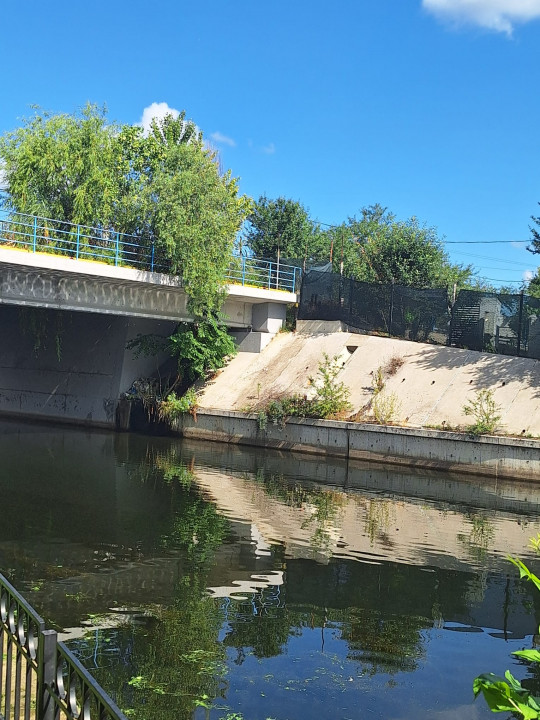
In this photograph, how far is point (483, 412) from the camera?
22.1 metres

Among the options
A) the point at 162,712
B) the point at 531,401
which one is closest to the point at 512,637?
the point at 162,712

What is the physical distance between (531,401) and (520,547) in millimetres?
10431

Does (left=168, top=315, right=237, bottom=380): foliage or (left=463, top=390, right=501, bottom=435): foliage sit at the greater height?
(left=168, top=315, right=237, bottom=380): foliage

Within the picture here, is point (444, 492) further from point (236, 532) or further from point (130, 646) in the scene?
point (130, 646)

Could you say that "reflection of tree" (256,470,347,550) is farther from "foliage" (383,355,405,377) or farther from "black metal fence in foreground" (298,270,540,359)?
"black metal fence in foreground" (298,270,540,359)

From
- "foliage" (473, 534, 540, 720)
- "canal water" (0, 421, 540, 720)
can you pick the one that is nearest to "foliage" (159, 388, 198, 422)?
"canal water" (0, 421, 540, 720)

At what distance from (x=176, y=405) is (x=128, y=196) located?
8647 millimetres

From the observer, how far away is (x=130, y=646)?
7.34m

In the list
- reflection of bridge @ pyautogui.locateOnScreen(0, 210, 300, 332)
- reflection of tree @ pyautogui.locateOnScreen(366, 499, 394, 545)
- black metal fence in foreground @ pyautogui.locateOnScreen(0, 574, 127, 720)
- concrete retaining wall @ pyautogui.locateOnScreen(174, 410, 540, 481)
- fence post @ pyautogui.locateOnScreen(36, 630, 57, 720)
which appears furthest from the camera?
reflection of bridge @ pyautogui.locateOnScreen(0, 210, 300, 332)

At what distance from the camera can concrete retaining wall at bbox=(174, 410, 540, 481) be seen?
21.0m

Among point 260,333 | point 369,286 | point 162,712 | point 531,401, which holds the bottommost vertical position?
point 162,712

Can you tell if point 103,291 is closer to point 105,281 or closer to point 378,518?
point 105,281

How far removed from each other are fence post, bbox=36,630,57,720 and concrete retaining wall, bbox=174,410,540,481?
19.1 meters

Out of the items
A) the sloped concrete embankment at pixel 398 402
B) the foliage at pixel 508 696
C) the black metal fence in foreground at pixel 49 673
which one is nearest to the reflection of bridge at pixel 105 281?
the sloped concrete embankment at pixel 398 402
